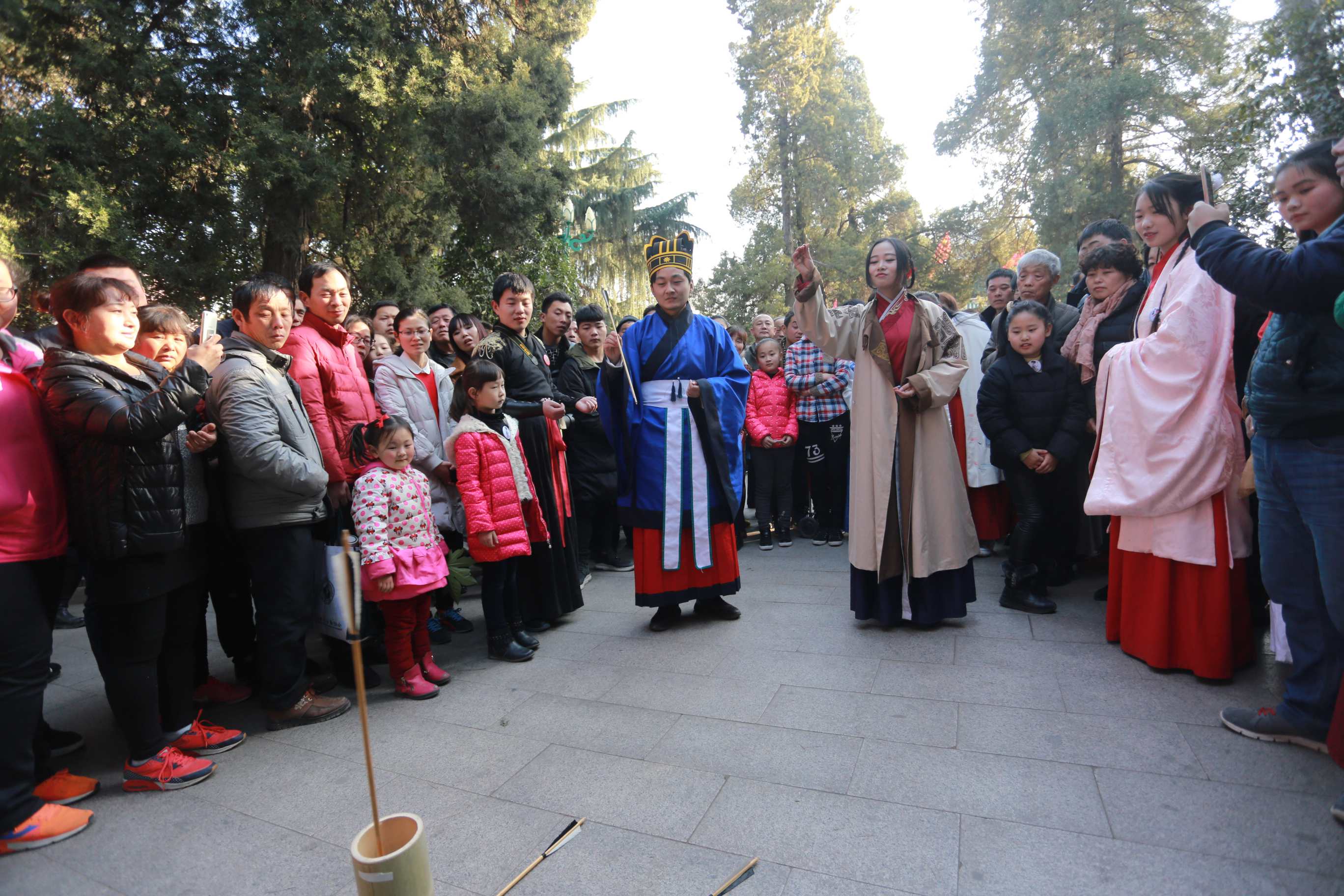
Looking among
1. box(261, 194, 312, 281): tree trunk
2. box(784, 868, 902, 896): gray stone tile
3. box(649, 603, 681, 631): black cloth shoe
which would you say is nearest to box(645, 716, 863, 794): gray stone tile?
box(784, 868, 902, 896): gray stone tile

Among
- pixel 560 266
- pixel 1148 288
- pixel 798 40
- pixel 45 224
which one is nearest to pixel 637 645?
pixel 1148 288

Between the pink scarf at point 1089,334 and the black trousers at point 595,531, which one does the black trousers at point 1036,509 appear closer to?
the pink scarf at point 1089,334

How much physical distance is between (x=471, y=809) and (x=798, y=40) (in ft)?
70.4

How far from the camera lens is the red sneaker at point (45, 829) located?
220cm

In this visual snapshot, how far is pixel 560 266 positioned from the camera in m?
12.2

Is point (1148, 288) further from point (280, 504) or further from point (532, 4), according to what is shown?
point (532, 4)

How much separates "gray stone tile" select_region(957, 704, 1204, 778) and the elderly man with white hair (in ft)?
8.05

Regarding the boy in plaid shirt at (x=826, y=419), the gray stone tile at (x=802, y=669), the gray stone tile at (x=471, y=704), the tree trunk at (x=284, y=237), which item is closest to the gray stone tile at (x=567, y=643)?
the gray stone tile at (x=471, y=704)

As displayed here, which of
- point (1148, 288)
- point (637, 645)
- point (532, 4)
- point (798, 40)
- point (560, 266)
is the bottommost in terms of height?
point (637, 645)

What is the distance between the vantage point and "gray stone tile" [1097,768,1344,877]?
6.00ft

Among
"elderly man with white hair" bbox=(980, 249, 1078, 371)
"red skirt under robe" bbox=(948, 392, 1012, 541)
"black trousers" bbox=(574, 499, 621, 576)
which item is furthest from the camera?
"black trousers" bbox=(574, 499, 621, 576)

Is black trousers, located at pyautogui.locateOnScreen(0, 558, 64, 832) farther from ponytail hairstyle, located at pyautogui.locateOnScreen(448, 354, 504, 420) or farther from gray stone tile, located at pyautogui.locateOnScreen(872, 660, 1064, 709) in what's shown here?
gray stone tile, located at pyautogui.locateOnScreen(872, 660, 1064, 709)

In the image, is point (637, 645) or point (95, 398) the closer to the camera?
point (95, 398)

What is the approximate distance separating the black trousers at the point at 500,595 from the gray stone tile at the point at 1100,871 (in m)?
2.45
